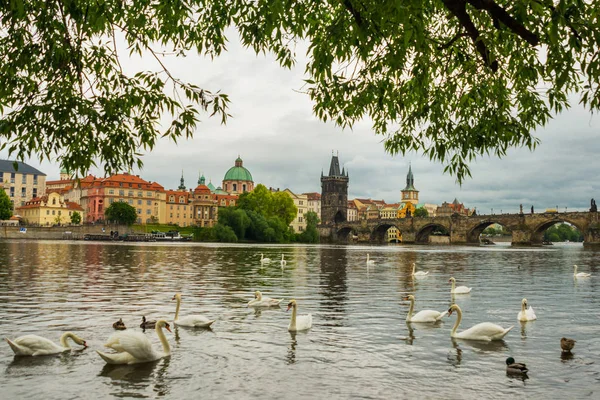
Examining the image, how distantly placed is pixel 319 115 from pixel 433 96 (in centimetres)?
222

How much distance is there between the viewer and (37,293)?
2044 centimetres

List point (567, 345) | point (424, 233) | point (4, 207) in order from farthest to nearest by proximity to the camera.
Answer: point (424, 233), point (4, 207), point (567, 345)

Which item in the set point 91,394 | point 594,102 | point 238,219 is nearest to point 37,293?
point 91,394

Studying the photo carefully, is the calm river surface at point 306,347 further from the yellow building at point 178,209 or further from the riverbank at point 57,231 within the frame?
the yellow building at point 178,209

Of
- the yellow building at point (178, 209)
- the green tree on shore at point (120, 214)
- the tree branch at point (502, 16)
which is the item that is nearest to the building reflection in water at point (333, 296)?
the tree branch at point (502, 16)

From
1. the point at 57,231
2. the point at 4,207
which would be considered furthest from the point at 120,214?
the point at 4,207

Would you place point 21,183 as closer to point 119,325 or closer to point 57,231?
point 57,231

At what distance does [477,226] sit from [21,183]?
412 ft

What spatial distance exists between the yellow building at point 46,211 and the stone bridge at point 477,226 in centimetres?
8005

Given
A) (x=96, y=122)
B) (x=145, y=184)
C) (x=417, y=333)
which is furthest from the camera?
(x=145, y=184)

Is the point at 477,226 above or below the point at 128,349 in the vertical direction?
above

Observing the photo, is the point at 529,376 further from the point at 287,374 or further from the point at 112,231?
the point at 112,231

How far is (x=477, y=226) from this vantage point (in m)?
127

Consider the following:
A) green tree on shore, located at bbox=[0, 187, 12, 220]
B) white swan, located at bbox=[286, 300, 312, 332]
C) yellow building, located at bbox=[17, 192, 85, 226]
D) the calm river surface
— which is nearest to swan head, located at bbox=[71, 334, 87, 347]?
the calm river surface
